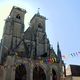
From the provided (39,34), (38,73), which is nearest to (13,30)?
(39,34)

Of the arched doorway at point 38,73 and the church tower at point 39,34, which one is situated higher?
the church tower at point 39,34

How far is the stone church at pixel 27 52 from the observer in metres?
32.8

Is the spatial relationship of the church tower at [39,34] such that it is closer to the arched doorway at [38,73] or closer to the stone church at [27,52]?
the stone church at [27,52]

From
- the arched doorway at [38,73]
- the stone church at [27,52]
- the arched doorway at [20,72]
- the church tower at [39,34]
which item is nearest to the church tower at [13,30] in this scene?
the stone church at [27,52]

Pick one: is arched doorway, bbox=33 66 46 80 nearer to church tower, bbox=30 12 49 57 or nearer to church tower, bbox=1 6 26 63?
church tower, bbox=30 12 49 57

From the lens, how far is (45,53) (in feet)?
127

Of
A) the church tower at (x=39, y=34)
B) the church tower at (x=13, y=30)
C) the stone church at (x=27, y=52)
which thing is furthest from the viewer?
the church tower at (x=39, y=34)

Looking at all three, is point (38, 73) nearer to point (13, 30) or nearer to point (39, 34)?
point (39, 34)

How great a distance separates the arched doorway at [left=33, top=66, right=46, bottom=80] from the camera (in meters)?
34.1

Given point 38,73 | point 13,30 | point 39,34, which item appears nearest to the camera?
point 38,73

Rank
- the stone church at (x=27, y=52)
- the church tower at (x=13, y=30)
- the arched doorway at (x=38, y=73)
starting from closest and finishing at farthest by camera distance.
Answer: the stone church at (x=27, y=52) < the arched doorway at (x=38, y=73) < the church tower at (x=13, y=30)

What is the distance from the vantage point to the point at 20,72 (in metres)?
33.0

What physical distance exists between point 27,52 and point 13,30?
585 centimetres

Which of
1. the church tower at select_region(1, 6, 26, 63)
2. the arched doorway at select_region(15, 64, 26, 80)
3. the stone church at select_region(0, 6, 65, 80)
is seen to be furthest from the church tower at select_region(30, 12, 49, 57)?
the arched doorway at select_region(15, 64, 26, 80)
